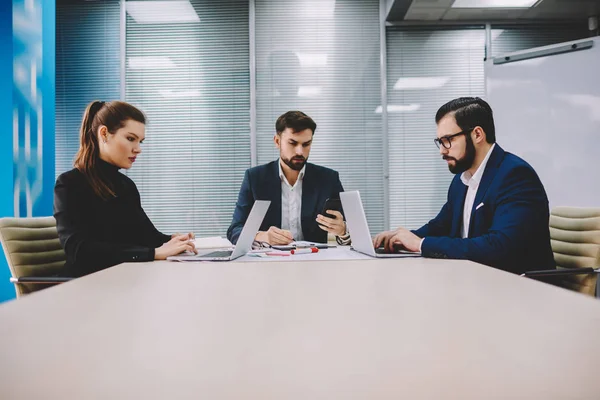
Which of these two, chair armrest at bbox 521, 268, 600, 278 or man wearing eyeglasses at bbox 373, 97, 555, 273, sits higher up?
man wearing eyeglasses at bbox 373, 97, 555, 273

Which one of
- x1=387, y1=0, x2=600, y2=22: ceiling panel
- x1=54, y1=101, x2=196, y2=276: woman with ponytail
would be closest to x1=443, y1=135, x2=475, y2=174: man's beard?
x1=54, y1=101, x2=196, y2=276: woman with ponytail

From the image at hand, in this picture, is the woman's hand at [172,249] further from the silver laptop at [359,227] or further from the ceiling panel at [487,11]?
the ceiling panel at [487,11]

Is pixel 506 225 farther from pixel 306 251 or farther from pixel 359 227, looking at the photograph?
pixel 306 251

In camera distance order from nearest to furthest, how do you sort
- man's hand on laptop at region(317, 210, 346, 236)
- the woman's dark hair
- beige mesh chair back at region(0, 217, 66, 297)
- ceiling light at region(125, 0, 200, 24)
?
1. beige mesh chair back at region(0, 217, 66, 297)
2. the woman's dark hair
3. man's hand on laptop at region(317, 210, 346, 236)
4. ceiling light at region(125, 0, 200, 24)

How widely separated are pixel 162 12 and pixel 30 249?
3305mm

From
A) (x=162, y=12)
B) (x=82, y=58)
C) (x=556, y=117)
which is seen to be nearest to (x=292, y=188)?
(x=556, y=117)

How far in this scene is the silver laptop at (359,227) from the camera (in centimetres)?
164

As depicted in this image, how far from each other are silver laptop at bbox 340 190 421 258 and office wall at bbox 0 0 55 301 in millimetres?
2802

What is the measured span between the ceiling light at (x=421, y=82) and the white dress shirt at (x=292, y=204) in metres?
2.05

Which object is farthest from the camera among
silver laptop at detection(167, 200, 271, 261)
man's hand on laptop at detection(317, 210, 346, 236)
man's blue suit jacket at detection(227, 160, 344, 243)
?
man's blue suit jacket at detection(227, 160, 344, 243)

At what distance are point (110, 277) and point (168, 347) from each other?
0.75m

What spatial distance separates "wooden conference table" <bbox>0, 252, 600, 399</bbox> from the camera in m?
0.41

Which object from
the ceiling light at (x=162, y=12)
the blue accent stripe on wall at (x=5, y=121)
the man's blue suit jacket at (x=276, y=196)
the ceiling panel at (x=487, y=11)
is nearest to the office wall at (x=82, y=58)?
the ceiling light at (x=162, y=12)

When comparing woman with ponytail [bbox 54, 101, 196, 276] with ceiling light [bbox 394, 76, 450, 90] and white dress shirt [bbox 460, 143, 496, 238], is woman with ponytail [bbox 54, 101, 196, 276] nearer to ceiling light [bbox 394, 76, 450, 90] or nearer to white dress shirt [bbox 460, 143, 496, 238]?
white dress shirt [bbox 460, 143, 496, 238]
